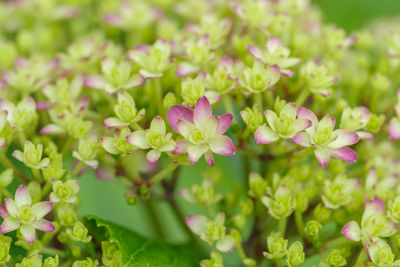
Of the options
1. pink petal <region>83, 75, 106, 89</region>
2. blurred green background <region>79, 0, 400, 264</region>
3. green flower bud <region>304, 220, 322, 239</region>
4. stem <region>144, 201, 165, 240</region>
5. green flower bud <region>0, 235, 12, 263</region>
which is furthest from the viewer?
blurred green background <region>79, 0, 400, 264</region>

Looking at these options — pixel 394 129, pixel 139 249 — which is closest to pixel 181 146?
pixel 139 249

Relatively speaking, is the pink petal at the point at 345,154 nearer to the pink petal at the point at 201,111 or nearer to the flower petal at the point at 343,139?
the flower petal at the point at 343,139

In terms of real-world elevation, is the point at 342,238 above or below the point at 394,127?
below

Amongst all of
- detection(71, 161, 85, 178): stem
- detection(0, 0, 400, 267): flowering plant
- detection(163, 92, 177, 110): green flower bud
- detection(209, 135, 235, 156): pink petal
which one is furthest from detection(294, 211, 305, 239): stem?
detection(71, 161, 85, 178): stem

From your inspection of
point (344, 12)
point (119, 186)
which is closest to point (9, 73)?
point (119, 186)

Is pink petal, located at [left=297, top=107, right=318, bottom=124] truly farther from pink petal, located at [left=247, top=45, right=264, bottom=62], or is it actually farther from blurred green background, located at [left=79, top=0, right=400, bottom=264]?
blurred green background, located at [left=79, top=0, right=400, bottom=264]

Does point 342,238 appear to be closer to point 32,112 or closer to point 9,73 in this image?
point 32,112

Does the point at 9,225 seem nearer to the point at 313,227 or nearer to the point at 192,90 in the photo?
the point at 192,90
